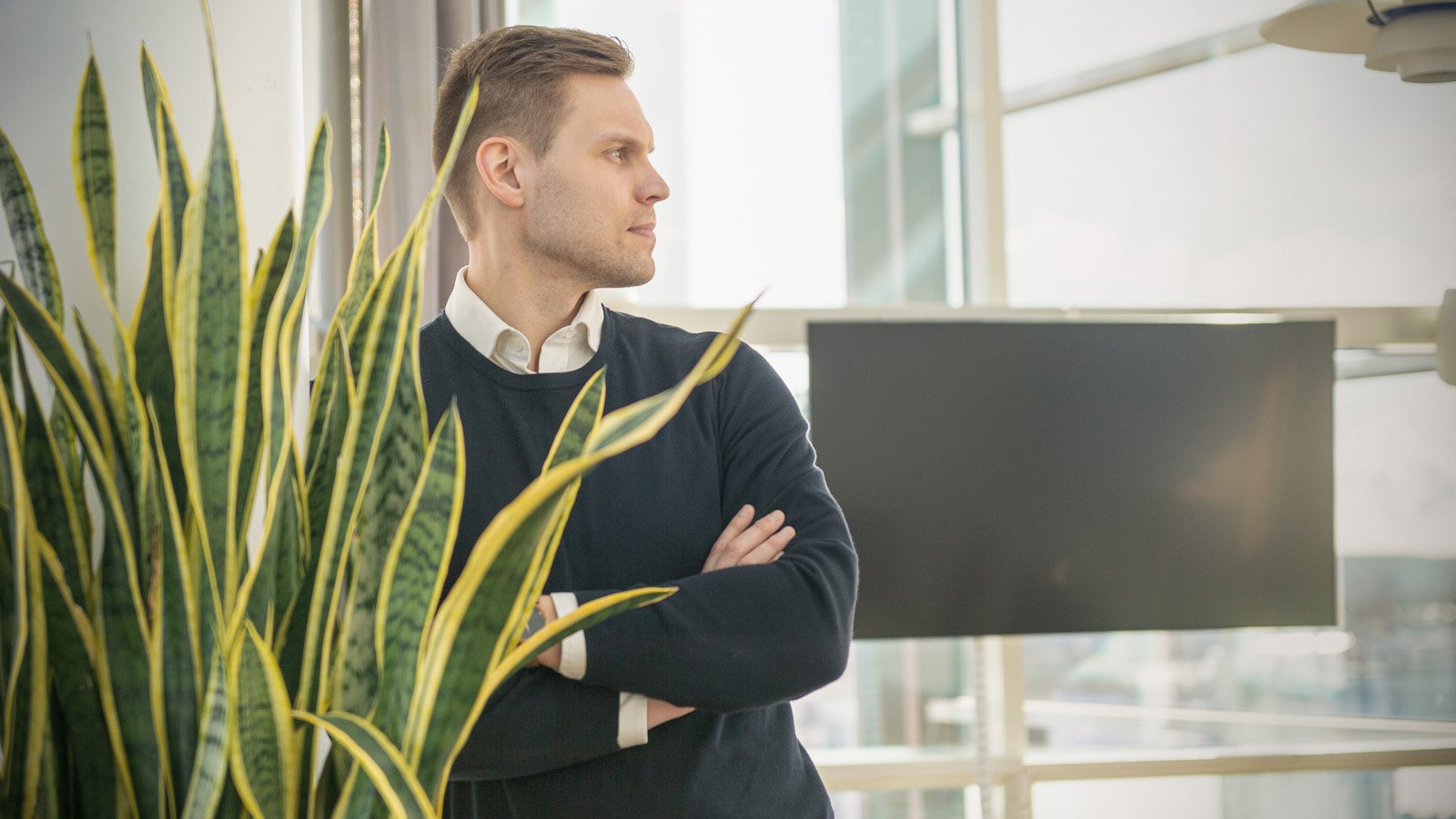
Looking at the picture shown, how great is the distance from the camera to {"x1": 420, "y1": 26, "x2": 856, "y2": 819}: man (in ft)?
4.75

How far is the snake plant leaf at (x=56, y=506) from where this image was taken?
32.0 inches

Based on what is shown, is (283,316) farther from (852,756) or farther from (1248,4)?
(1248,4)

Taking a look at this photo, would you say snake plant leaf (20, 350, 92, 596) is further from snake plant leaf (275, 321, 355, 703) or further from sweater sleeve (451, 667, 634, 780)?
sweater sleeve (451, 667, 634, 780)

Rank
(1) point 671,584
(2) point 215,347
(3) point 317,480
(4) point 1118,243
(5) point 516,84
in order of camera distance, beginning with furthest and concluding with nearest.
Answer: (4) point 1118,243 < (5) point 516,84 < (1) point 671,584 < (3) point 317,480 < (2) point 215,347

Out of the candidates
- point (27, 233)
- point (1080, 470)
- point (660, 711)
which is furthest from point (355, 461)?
point (1080, 470)

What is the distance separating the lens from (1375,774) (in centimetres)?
371

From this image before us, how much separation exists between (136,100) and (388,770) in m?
0.68

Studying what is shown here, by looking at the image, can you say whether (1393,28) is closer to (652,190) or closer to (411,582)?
(652,190)

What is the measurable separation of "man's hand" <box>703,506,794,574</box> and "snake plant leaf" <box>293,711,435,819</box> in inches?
35.6

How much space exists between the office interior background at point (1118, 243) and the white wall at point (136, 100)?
236 centimetres

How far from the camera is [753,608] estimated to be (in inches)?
59.2

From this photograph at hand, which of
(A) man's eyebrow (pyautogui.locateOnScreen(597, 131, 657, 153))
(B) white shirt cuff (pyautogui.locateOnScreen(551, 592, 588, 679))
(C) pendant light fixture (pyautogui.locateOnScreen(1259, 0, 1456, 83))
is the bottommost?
(B) white shirt cuff (pyautogui.locateOnScreen(551, 592, 588, 679))

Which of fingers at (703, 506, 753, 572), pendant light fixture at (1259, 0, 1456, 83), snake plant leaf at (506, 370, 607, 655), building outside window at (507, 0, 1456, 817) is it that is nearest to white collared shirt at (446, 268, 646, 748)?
fingers at (703, 506, 753, 572)

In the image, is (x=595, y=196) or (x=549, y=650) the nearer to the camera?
(x=549, y=650)
